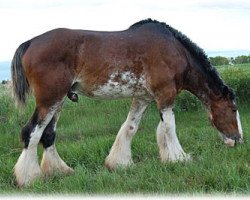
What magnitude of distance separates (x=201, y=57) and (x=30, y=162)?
3092 mm

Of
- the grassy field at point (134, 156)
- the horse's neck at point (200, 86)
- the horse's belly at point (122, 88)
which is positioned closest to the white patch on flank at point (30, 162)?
the grassy field at point (134, 156)

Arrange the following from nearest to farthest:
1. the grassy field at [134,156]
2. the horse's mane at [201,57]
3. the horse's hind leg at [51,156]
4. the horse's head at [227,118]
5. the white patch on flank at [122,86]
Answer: the grassy field at [134,156] < the white patch on flank at [122,86] < the horse's hind leg at [51,156] < the horse's mane at [201,57] < the horse's head at [227,118]

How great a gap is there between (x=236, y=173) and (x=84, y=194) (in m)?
1.86

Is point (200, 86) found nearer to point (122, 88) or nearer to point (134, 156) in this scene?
point (122, 88)

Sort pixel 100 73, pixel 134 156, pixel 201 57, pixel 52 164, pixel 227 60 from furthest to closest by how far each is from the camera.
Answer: pixel 227 60 < pixel 134 156 < pixel 201 57 < pixel 52 164 < pixel 100 73

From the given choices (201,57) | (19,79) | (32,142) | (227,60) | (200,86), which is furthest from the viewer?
(227,60)

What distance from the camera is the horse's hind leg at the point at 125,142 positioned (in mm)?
7309

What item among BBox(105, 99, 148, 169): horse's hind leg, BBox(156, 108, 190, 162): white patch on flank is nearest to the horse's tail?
BBox(105, 99, 148, 169): horse's hind leg

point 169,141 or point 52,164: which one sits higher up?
point 169,141

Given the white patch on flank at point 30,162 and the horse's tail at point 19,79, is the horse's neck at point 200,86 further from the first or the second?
the horse's tail at point 19,79

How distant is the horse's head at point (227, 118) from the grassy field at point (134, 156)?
23 cm

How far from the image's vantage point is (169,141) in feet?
23.1

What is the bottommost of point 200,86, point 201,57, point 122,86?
point 200,86

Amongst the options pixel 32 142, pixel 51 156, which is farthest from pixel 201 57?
pixel 32 142
